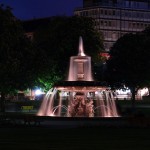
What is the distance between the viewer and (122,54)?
110m

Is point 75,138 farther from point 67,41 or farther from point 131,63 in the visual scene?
point 131,63

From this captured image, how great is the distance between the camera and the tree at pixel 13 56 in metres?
76.7

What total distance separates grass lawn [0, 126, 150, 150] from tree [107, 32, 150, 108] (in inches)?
2415

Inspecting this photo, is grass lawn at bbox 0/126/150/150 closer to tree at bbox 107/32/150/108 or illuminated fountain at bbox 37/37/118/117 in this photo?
illuminated fountain at bbox 37/37/118/117

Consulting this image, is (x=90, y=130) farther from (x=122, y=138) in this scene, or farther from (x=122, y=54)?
(x=122, y=54)

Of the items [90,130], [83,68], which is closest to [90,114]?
[83,68]

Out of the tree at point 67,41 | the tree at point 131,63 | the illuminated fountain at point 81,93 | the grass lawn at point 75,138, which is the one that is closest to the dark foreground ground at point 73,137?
the grass lawn at point 75,138

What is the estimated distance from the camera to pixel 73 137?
38.0 metres

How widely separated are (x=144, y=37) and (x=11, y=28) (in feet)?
127

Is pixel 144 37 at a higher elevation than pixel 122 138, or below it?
higher

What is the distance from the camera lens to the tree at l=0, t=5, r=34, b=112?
7669 centimetres

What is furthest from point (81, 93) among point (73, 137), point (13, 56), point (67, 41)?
point (67, 41)

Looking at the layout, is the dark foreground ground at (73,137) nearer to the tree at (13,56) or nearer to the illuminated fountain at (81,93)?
the illuminated fountain at (81,93)

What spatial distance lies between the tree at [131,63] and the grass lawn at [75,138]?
2415 inches
